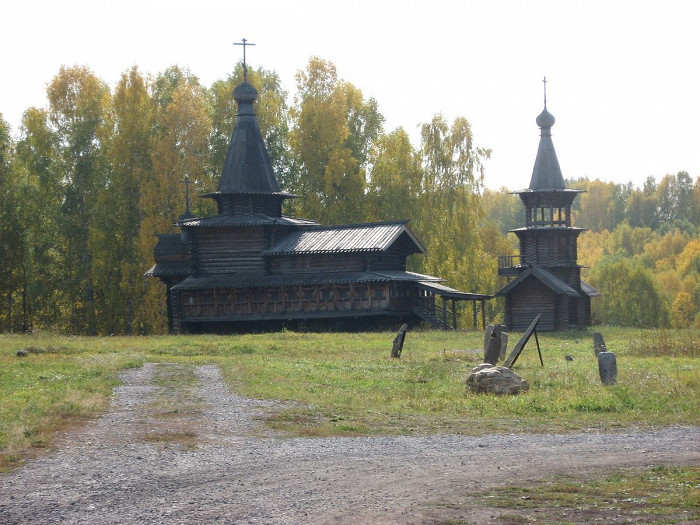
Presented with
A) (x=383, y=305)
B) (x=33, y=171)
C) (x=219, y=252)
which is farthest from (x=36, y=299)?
(x=383, y=305)

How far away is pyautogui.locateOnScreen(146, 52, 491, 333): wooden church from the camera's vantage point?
50344 mm

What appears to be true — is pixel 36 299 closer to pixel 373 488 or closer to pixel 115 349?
pixel 115 349

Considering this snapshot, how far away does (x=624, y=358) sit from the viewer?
2778 centimetres

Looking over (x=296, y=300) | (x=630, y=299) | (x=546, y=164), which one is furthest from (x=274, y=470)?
(x=630, y=299)

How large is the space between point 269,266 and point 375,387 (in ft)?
108

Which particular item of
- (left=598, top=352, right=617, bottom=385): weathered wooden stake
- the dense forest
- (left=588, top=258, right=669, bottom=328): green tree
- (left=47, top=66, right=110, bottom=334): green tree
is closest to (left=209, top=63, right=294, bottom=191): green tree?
the dense forest

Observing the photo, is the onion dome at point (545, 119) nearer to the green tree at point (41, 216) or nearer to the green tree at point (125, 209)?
the green tree at point (125, 209)

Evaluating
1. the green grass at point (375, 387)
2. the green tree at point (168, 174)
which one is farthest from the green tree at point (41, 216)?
the green grass at point (375, 387)

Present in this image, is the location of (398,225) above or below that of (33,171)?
below

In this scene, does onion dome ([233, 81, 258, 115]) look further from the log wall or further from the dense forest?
the log wall

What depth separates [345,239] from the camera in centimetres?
5175

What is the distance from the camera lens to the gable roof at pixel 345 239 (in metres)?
50.4

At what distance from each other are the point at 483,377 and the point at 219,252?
3603 centimetres

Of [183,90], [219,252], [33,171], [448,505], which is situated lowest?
[448,505]
